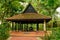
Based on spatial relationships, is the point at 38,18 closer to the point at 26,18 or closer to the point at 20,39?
the point at 26,18

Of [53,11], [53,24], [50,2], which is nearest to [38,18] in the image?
[53,11]

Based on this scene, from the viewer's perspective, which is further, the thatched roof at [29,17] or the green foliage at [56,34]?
the thatched roof at [29,17]

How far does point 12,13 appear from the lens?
101ft

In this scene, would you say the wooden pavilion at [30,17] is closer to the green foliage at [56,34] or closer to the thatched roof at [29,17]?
the thatched roof at [29,17]

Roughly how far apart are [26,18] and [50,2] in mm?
18030

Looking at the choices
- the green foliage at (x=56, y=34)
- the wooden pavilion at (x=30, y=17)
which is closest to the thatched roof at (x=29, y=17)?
the wooden pavilion at (x=30, y=17)

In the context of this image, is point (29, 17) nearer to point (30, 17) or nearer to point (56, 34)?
point (30, 17)

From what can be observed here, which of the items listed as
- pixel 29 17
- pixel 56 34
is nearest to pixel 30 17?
pixel 29 17

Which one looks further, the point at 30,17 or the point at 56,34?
the point at 30,17

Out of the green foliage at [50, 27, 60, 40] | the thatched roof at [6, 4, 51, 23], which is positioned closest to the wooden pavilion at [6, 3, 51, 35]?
the thatched roof at [6, 4, 51, 23]

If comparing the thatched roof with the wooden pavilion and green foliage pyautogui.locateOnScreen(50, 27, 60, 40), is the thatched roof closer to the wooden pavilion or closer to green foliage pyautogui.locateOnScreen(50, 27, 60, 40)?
the wooden pavilion

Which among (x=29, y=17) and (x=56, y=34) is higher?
(x=29, y=17)

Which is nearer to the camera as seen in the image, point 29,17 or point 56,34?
point 56,34

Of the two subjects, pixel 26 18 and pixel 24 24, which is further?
pixel 24 24
